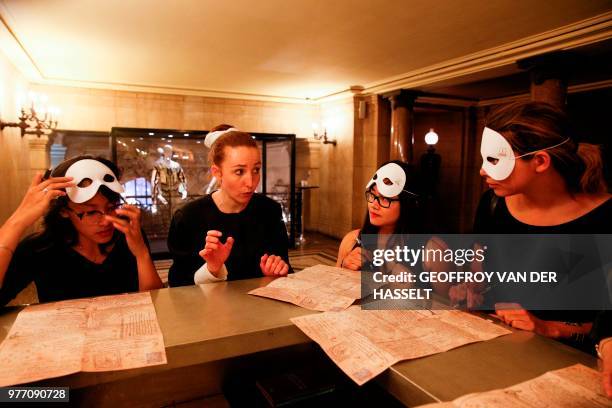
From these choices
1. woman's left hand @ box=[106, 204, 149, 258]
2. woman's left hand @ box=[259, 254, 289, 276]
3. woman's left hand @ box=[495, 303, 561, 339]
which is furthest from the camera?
woman's left hand @ box=[259, 254, 289, 276]

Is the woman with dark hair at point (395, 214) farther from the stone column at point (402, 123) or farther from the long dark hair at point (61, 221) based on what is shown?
the stone column at point (402, 123)

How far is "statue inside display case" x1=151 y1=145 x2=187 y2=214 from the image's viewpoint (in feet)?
26.1

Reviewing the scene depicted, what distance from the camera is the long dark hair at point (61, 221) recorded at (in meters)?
1.87

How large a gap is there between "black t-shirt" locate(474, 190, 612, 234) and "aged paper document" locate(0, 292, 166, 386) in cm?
158

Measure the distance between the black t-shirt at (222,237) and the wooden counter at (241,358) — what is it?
2.04 ft

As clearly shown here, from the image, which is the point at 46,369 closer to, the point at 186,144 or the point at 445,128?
the point at 186,144

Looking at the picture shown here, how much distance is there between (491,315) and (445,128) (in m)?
10.1

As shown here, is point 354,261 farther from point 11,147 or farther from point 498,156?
point 11,147

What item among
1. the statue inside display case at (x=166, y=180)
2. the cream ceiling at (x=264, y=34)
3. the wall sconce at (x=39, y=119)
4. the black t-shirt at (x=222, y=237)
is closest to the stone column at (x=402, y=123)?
the cream ceiling at (x=264, y=34)

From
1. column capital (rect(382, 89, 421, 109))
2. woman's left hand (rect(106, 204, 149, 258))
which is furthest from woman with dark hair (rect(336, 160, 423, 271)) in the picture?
column capital (rect(382, 89, 421, 109))

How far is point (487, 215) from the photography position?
2033 millimetres

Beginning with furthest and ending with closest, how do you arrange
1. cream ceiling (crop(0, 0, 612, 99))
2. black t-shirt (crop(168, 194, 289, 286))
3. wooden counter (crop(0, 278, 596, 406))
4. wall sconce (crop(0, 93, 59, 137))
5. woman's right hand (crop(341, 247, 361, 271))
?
1. wall sconce (crop(0, 93, 59, 137))
2. cream ceiling (crop(0, 0, 612, 99))
3. black t-shirt (crop(168, 194, 289, 286))
4. woman's right hand (crop(341, 247, 361, 271))
5. wooden counter (crop(0, 278, 596, 406))

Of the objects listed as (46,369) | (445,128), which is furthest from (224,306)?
(445,128)

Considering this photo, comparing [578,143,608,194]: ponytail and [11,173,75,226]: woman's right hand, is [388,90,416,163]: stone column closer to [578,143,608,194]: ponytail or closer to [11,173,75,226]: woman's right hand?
[578,143,608,194]: ponytail
